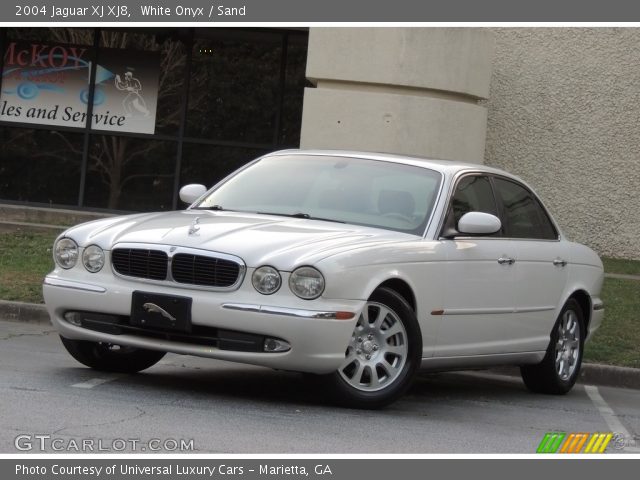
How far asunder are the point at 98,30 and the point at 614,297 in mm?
9794

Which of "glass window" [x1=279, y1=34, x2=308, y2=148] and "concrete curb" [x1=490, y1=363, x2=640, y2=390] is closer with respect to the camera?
"concrete curb" [x1=490, y1=363, x2=640, y2=390]

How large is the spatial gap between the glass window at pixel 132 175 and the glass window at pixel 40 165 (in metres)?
0.29

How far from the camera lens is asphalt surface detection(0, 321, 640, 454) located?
657 centimetres

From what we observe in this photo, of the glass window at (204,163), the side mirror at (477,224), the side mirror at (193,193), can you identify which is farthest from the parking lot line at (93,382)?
the glass window at (204,163)

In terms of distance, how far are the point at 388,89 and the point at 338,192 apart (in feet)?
29.0

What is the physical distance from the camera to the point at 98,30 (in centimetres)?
2088

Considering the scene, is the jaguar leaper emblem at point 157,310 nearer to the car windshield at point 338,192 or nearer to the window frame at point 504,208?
the car windshield at point 338,192

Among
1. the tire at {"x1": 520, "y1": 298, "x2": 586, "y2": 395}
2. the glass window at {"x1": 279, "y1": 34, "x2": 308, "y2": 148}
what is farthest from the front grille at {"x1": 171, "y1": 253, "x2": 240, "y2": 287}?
the glass window at {"x1": 279, "y1": 34, "x2": 308, "y2": 148}

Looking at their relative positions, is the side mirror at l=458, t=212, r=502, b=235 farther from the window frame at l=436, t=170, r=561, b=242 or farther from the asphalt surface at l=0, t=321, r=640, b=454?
the asphalt surface at l=0, t=321, r=640, b=454

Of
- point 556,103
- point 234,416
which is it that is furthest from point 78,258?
point 556,103

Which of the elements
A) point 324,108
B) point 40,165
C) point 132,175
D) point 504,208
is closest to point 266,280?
point 504,208

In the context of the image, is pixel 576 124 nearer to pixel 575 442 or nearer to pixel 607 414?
pixel 607 414

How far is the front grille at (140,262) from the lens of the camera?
799 cm

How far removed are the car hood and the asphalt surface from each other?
0.89 m
